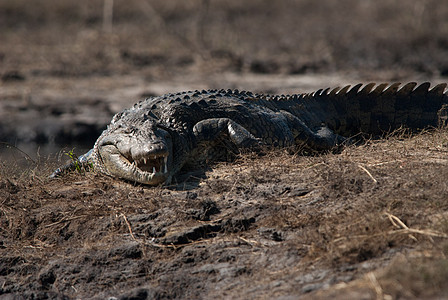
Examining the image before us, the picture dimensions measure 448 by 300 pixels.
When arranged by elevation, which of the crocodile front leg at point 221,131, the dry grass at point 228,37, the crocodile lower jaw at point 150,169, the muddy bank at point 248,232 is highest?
the dry grass at point 228,37

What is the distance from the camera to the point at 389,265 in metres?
3.12

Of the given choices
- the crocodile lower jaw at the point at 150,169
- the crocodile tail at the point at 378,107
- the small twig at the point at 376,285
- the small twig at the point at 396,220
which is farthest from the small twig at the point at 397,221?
the crocodile tail at the point at 378,107

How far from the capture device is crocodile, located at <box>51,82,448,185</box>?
17.8ft

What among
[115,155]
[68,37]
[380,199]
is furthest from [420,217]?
[68,37]

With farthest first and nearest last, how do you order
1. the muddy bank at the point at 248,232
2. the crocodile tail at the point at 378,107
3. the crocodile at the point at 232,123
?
1. the crocodile tail at the point at 378,107
2. the crocodile at the point at 232,123
3. the muddy bank at the point at 248,232

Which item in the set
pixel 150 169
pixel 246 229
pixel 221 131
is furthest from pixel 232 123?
pixel 246 229

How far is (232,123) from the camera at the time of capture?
19.6 feet

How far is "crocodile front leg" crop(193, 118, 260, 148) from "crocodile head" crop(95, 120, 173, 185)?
0.38 metres

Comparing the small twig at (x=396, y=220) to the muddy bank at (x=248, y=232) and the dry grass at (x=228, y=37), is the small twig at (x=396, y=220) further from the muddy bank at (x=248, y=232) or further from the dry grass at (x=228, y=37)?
the dry grass at (x=228, y=37)

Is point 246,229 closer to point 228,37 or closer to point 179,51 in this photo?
point 179,51

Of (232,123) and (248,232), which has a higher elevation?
(232,123)

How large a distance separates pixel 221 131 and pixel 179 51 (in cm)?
1096

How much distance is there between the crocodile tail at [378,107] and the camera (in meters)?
7.40

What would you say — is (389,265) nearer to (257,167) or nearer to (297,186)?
(297,186)
